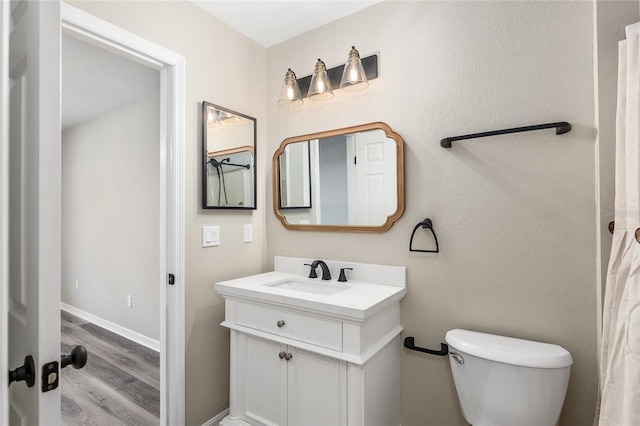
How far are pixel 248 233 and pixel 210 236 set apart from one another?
297 mm

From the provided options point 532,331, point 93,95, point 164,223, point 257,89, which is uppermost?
point 93,95

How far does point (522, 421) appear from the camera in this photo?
4.07 feet

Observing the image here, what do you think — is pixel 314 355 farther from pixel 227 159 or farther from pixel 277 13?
pixel 277 13

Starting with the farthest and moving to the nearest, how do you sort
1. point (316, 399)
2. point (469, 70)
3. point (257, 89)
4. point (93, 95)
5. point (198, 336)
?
point (93, 95)
point (257, 89)
point (198, 336)
point (469, 70)
point (316, 399)

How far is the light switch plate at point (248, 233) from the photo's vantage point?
209cm

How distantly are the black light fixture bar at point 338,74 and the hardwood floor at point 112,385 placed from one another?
2263 mm

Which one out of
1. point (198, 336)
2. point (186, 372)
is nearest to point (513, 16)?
point (198, 336)

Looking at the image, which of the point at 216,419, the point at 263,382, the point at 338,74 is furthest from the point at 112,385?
the point at 338,74

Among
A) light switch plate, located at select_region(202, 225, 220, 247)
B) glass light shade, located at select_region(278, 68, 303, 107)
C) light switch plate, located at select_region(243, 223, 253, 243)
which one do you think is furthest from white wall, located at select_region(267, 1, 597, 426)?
light switch plate, located at select_region(202, 225, 220, 247)

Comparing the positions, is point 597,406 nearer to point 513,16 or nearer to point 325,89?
point 513,16

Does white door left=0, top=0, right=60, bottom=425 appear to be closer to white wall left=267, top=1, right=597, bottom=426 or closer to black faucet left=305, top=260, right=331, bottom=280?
black faucet left=305, top=260, right=331, bottom=280

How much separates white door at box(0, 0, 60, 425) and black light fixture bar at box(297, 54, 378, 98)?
4.78 feet

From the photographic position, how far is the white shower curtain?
37.7 inches

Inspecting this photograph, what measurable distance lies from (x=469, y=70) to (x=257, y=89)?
130cm
